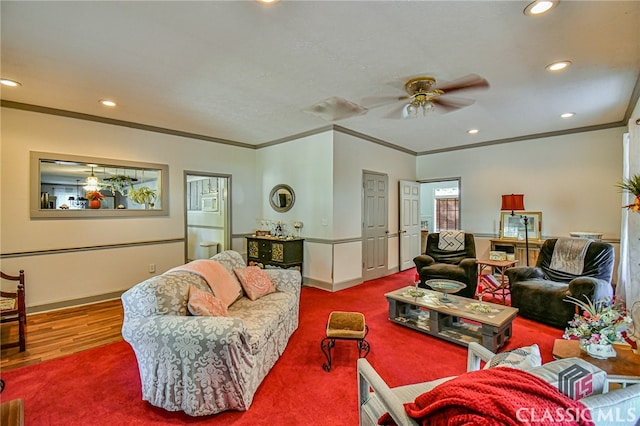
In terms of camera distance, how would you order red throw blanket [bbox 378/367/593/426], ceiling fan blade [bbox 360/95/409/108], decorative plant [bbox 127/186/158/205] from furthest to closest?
decorative plant [bbox 127/186/158/205] → ceiling fan blade [bbox 360/95/409/108] → red throw blanket [bbox 378/367/593/426]

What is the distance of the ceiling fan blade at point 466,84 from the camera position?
2.89 metres

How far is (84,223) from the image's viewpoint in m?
4.12

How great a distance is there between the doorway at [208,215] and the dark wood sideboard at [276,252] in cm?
63

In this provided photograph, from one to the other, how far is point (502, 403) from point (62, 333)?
4185mm

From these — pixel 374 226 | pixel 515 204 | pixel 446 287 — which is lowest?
pixel 446 287

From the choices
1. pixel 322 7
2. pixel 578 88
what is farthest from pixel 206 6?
pixel 578 88

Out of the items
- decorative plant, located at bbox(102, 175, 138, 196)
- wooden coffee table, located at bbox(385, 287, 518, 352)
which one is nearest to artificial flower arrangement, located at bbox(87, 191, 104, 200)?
decorative plant, located at bbox(102, 175, 138, 196)

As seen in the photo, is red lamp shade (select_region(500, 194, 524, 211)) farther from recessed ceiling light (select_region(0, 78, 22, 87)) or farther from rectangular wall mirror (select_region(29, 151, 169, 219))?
recessed ceiling light (select_region(0, 78, 22, 87))

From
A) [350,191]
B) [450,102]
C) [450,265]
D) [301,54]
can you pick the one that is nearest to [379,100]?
[450,102]

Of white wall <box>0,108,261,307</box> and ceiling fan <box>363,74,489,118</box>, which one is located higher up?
ceiling fan <box>363,74,489,118</box>

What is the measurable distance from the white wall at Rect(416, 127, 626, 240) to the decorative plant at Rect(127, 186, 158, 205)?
593 cm

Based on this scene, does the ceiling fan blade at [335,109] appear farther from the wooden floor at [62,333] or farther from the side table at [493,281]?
the wooden floor at [62,333]

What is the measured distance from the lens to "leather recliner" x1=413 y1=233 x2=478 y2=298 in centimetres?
405

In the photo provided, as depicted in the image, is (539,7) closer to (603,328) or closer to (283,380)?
(603,328)
